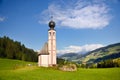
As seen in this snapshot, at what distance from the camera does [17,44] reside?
423 feet

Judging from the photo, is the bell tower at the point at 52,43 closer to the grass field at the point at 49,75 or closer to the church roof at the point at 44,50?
the church roof at the point at 44,50

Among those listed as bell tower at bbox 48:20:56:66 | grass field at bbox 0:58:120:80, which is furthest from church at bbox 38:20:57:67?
grass field at bbox 0:58:120:80

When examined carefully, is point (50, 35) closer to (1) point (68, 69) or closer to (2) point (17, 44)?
(1) point (68, 69)

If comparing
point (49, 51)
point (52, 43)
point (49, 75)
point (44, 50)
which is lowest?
point (49, 75)

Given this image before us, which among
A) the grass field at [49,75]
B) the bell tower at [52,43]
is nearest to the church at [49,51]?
the bell tower at [52,43]

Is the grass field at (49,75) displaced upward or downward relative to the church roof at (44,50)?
downward

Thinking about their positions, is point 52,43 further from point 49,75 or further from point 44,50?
point 49,75

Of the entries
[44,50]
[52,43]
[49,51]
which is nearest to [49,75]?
[49,51]

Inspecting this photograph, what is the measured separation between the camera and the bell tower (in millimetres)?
68600

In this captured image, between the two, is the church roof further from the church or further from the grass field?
the grass field

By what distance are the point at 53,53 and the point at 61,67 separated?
11222 mm

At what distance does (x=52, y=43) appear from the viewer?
6900 centimetres

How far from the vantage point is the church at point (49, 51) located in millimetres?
68375

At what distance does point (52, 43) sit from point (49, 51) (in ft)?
8.74
